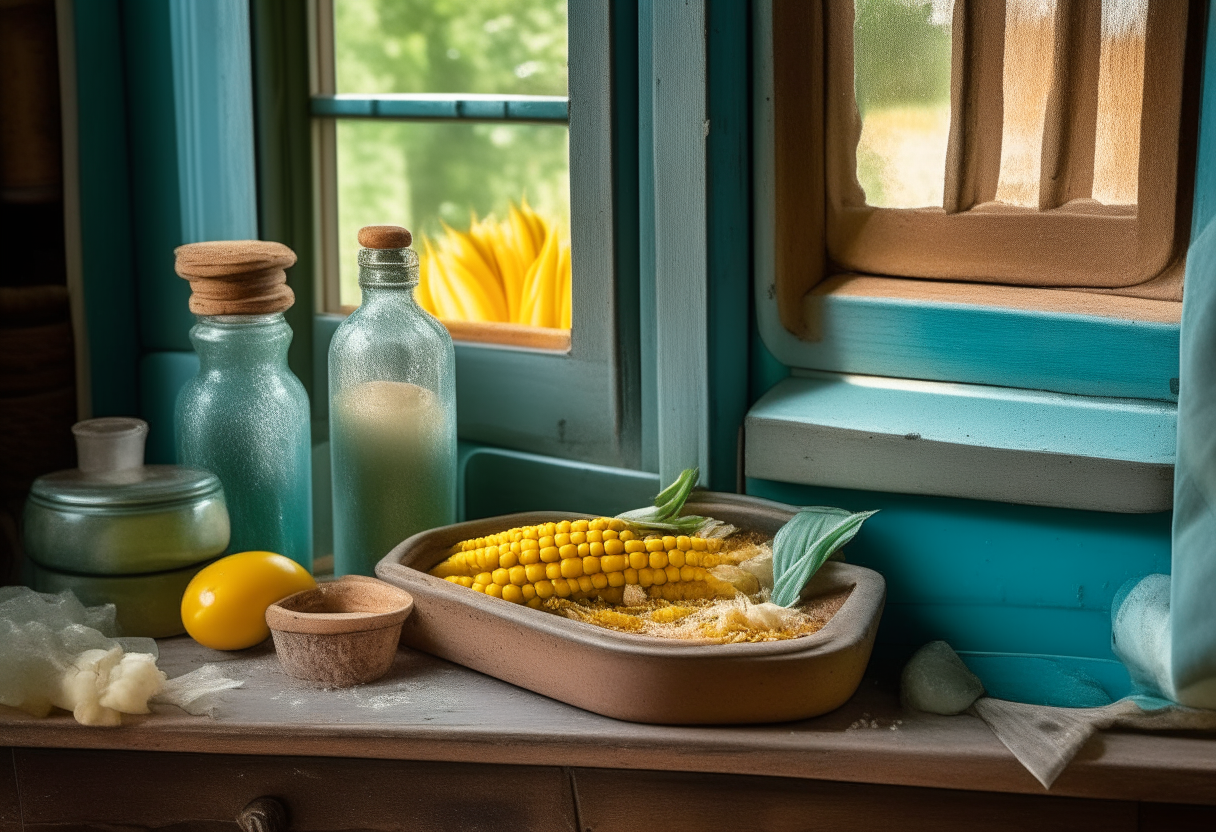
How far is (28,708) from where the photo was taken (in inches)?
34.0

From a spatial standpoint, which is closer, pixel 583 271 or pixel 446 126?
pixel 583 271

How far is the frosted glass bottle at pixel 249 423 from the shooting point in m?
1.06

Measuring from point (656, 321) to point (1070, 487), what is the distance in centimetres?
37

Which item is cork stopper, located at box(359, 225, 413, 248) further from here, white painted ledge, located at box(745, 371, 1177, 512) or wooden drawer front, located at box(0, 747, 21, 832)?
wooden drawer front, located at box(0, 747, 21, 832)

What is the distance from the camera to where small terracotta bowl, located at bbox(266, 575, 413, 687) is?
0.88m

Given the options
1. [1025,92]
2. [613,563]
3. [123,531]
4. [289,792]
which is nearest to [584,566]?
[613,563]

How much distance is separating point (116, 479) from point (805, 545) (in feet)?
1.81

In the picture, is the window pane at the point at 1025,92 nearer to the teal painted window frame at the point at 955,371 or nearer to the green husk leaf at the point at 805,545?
the teal painted window frame at the point at 955,371

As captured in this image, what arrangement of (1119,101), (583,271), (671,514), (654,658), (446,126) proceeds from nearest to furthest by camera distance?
(654,658), (1119,101), (671,514), (583,271), (446,126)

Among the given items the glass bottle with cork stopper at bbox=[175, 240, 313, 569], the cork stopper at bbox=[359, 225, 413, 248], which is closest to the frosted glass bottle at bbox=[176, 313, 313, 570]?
the glass bottle with cork stopper at bbox=[175, 240, 313, 569]

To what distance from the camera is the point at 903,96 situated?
99cm

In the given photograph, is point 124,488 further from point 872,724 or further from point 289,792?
point 872,724

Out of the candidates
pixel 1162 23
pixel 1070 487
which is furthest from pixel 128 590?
pixel 1162 23

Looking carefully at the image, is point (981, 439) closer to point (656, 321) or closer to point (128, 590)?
point (656, 321)
